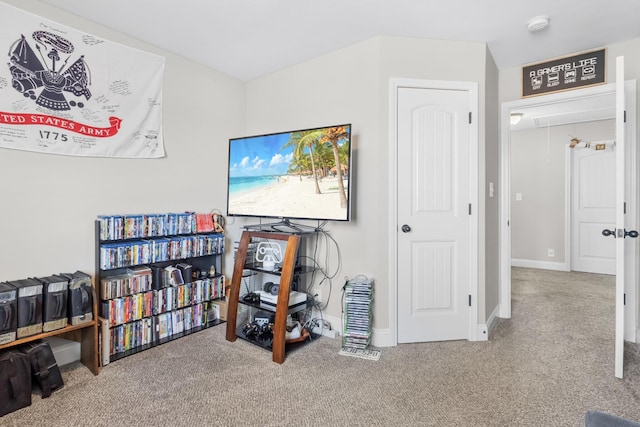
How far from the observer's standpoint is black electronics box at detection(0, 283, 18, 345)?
1830 millimetres

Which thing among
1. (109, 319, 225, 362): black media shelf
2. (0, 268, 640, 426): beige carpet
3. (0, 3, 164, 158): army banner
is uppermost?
(0, 3, 164, 158): army banner

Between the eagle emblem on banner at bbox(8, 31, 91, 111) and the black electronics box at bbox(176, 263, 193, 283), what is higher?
the eagle emblem on banner at bbox(8, 31, 91, 111)

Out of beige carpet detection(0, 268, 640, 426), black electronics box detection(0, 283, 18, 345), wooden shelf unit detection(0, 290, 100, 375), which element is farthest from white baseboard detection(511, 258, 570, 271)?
black electronics box detection(0, 283, 18, 345)

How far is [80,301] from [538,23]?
3632mm

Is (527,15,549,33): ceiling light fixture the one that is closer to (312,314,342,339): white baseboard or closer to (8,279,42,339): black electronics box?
(312,314,342,339): white baseboard

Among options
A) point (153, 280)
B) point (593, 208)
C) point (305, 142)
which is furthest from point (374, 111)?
point (593, 208)

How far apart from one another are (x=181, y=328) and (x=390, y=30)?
295 centimetres

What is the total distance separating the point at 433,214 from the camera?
266 cm

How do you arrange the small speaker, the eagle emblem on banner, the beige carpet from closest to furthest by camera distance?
the beige carpet
the eagle emblem on banner
the small speaker

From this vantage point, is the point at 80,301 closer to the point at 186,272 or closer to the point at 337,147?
the point at 186,272

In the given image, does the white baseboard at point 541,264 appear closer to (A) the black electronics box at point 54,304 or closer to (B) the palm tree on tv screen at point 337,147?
(B) the palm tree on tv screen at point 337,147

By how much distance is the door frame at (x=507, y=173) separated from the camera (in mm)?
2645

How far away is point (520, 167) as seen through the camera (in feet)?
18.4

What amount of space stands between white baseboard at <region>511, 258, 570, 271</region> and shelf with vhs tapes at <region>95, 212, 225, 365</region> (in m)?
5.03
